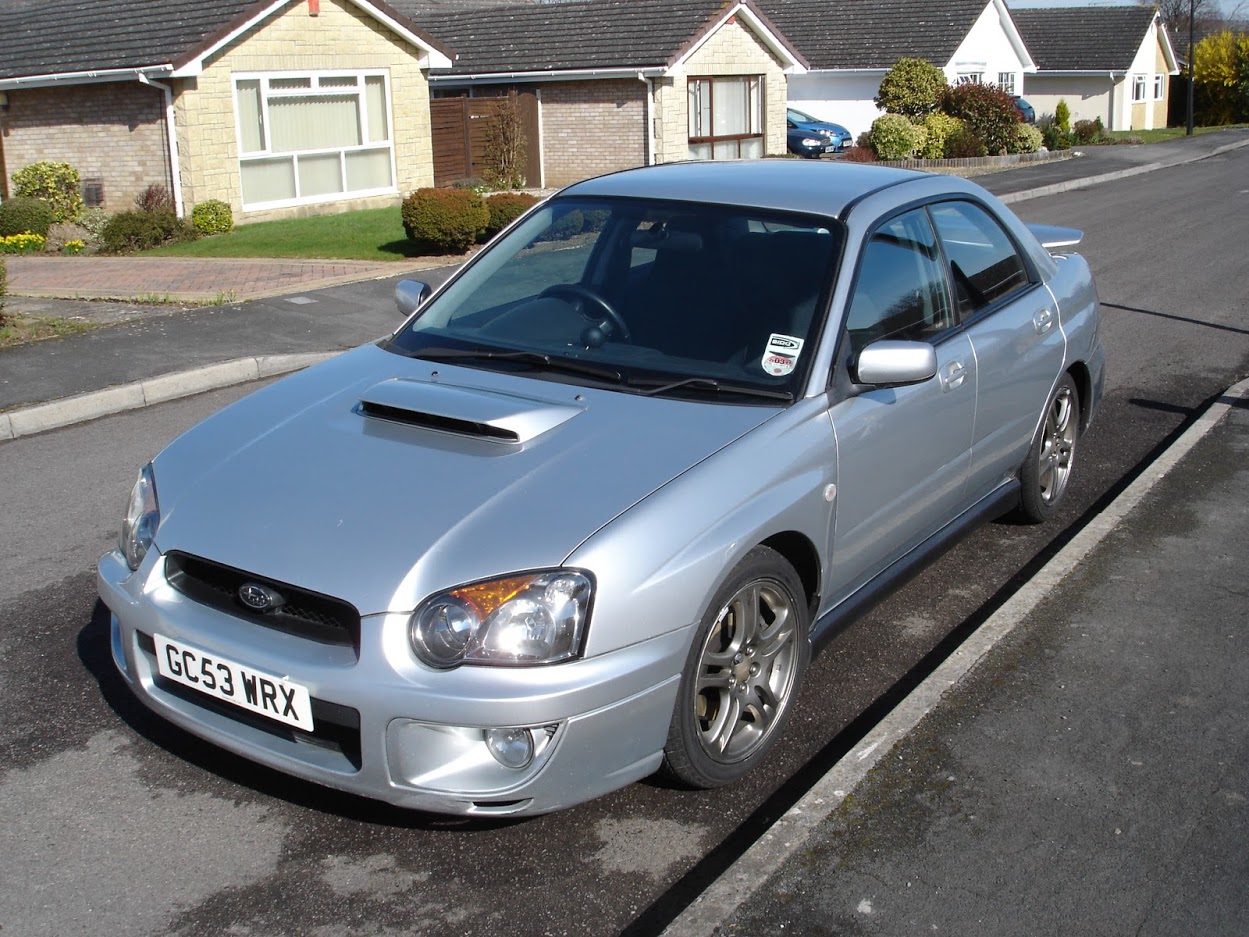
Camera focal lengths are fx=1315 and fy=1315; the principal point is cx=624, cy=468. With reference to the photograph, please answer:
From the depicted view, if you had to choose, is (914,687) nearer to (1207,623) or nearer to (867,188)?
(1207,623)

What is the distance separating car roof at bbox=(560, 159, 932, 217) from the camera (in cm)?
469

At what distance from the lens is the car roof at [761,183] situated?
15.4 feet

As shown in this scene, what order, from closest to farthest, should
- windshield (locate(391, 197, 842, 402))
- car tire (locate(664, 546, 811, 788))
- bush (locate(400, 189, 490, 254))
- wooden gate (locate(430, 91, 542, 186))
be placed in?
car tire (locate(664, 546, 811, 788)) → windshield (locate(391, 197, 842, 402)) → bush (locate(400, 189, 490, 254)) → wooden gate (locate(430, 91, 542, 186))

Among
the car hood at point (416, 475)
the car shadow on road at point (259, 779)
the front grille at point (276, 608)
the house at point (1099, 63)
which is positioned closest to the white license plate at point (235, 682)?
the front grille at point (276, 608)

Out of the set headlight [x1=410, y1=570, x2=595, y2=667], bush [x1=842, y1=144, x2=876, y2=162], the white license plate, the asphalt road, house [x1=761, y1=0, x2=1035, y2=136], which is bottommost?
the asphalt road

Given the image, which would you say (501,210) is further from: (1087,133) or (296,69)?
(1087,133)

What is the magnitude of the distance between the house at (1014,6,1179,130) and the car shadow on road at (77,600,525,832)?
5609cm

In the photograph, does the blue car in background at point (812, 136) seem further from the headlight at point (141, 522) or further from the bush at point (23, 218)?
the headlight at point (141, 522)

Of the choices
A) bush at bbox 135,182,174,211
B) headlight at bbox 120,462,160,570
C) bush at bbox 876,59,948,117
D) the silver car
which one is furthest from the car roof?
bush at bbox 876,59,948,117

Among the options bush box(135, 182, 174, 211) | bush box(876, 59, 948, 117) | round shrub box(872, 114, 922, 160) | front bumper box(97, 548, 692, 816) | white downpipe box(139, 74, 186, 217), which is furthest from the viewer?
bush box(876, 59, 948, 117)

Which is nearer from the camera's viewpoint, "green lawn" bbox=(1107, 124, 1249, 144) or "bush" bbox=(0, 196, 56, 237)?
"bush" bbox=(0, 196, 56, 237)

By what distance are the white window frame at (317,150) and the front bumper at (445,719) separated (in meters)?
19.1

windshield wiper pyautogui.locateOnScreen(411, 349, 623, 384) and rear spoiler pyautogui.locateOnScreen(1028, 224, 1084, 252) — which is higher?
rear spoiler pyautogui.locateOnScreen(1028, 224, 1084, 252)

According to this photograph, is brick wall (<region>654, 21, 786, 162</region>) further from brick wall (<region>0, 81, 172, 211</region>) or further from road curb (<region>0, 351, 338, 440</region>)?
road curb (<region>0, 351, 338, 440</region>)
